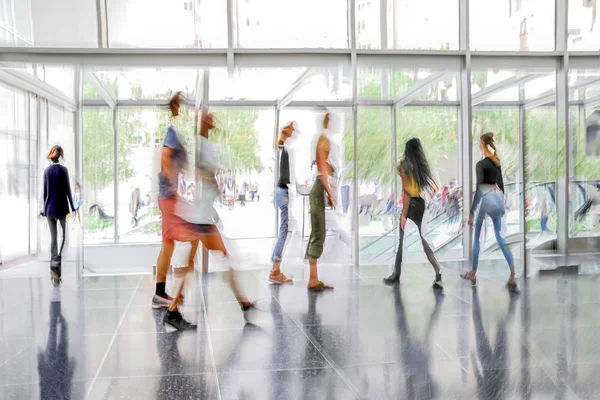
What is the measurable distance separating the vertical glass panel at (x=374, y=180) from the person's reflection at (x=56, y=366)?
530 cm

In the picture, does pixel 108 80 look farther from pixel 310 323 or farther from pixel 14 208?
pixel 310 323

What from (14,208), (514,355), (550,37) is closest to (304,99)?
(550,37)

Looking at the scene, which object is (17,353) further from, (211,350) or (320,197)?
(320,197)

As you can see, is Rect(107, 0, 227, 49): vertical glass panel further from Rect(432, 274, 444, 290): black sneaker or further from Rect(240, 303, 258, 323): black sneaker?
Rect(240, 303, 258, 323): black sneaker

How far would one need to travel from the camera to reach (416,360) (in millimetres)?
4652

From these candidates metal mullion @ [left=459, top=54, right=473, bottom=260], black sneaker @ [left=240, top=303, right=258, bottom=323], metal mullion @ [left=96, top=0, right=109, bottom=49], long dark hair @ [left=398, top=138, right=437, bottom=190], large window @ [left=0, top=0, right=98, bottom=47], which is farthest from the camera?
metal mullion @ [left=459, top=54, right=473, bottom=260]

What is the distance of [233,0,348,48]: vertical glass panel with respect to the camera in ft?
32.0

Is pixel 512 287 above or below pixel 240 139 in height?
below

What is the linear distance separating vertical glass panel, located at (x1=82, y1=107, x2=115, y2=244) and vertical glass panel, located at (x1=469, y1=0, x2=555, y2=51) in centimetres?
526

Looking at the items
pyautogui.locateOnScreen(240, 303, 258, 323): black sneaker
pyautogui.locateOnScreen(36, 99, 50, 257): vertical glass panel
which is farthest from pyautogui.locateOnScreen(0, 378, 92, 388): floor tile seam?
pyautogui.locateOnScreen(36, 99, 50, 257): vertical glass panel

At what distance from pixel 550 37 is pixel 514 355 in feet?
23.1

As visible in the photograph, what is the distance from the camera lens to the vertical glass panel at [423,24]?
10.2m

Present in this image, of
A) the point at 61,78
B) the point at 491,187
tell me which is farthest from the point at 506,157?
the point at 61,78

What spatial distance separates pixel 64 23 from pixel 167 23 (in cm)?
131
